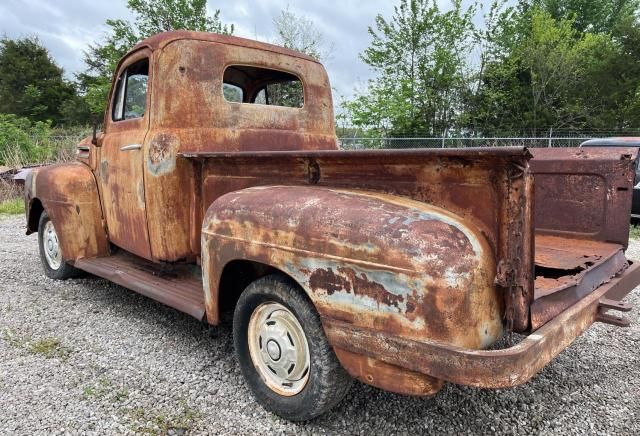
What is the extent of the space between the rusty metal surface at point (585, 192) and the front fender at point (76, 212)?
3.62m

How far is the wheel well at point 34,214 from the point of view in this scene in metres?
4.83

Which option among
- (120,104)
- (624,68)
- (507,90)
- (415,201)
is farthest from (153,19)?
(415,201)

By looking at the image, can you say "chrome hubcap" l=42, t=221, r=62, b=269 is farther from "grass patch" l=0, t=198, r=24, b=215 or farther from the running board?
"grass patch" l=0, t=198, r=24, b=215

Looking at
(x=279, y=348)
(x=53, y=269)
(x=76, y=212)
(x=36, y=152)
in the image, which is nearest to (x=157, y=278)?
(x=76, y=212)

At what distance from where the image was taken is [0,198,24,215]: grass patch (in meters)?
10.2

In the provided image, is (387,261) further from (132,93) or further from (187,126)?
(132,93)

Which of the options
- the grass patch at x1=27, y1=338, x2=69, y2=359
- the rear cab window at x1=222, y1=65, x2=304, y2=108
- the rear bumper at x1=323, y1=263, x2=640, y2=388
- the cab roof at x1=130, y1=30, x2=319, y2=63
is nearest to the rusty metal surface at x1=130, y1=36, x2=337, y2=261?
the cab roof at x1=130, y1=30, x2=319, y2=63

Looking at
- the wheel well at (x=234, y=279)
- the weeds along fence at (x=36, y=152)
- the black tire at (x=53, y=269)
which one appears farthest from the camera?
the weeds along fence at (x=36, y=152)

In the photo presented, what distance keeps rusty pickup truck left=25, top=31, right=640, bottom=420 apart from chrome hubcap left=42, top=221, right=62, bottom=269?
85cm

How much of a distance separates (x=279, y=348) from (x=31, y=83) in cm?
4296

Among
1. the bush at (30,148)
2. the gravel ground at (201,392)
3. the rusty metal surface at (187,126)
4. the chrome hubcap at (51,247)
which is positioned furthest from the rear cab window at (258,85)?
the bush at (30,148)

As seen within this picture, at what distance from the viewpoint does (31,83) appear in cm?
3684

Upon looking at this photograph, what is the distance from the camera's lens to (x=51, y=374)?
2.84 m

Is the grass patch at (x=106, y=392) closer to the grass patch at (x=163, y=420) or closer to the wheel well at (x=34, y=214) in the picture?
the grass patch at (x=163, y=420)
